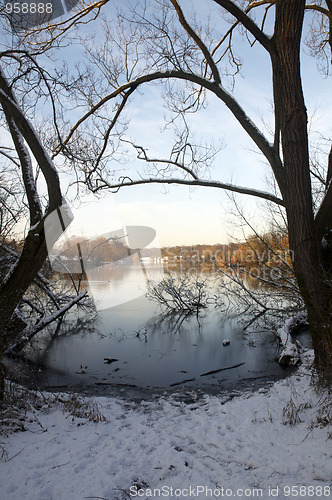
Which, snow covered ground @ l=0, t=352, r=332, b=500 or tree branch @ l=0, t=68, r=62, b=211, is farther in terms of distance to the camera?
tree branch @ l=0, t=68, r=62, b=211

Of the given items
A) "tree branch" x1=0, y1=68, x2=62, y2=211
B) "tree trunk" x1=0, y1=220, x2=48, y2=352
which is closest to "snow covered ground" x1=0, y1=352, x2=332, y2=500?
"tree trunk" x1=0, y1=220, x2=48, y2=352

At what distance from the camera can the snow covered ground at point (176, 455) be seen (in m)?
2.63

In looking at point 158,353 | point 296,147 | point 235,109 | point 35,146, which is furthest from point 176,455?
point 158,353

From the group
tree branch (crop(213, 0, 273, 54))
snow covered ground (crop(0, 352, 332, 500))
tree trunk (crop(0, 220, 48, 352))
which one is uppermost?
tree branch (crop(213, 0, 273, 54))

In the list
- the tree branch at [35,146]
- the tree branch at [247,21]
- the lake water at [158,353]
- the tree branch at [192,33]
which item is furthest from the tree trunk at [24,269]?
the tree branch at [247,21]

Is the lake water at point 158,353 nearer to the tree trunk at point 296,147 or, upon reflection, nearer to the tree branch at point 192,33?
the tree trunk at point 296,147

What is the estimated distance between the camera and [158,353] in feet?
32.3

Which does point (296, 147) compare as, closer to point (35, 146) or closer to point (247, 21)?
point (247, 21)

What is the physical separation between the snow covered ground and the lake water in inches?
102

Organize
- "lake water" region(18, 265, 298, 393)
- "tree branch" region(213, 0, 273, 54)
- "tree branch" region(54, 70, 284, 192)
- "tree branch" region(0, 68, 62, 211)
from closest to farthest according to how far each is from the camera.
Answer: "tree branch" region(213, 0, 273, 54) → "tree branch" region(0, 68, 62, 211) → "tree branch" region(54, 70, 284, 192) → "lake water" region(18, 265, 298, 393)

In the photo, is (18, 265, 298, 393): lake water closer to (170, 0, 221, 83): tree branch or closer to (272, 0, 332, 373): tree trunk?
(272, 0, 332, 373): tree trunk

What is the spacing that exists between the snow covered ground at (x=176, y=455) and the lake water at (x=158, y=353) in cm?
259

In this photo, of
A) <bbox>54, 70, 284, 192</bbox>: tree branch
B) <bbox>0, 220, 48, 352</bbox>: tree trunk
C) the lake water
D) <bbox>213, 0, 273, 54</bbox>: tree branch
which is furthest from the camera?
the lake water

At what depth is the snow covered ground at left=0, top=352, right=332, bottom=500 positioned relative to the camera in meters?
2.63
